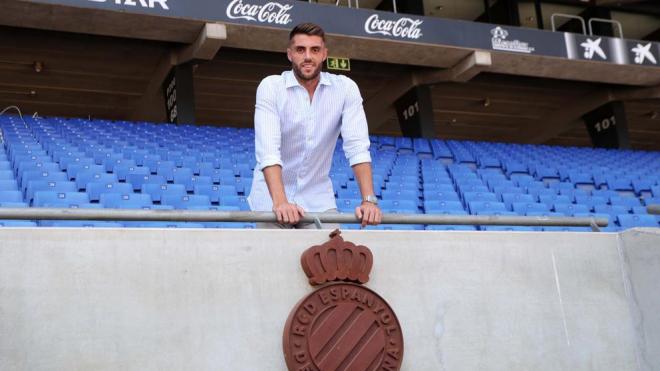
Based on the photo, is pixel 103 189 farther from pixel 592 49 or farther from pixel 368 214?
pixel 592 49

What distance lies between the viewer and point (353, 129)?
11.4ft

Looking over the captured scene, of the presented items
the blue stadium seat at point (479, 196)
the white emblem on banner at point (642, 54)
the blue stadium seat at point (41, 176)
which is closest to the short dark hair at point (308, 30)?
the blue stadium seat at point (41, 176)

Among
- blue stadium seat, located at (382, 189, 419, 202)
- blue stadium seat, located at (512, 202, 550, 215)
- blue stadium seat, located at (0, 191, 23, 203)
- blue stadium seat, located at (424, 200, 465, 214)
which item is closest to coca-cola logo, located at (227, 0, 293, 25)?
blue stadium seat, located at (382, 189, 419, 202)

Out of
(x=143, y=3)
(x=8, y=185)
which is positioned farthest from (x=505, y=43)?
(x=8, y=185)

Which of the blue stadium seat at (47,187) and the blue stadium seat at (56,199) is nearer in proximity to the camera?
the blue stadium seat at (56,199)

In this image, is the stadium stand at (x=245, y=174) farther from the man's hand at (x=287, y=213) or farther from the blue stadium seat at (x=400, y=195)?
the man's hand at (x=287, y=213)

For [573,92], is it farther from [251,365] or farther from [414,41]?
[251,365]

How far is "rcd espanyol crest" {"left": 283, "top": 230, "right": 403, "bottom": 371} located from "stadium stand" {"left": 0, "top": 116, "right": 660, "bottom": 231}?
3.61m

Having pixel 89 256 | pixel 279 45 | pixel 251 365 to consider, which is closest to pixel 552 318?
pixel 251 365

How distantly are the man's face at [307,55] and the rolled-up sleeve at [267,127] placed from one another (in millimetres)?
134

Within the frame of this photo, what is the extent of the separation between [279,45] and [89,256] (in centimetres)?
1076

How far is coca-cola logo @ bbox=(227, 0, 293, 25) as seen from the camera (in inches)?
489

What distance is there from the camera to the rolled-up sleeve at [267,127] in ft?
10.7

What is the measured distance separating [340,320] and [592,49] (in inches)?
523
